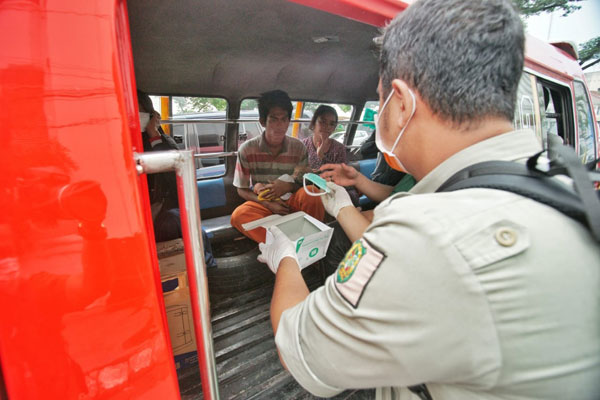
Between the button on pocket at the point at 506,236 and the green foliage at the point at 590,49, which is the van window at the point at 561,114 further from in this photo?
the green foliage at the point at 590,49

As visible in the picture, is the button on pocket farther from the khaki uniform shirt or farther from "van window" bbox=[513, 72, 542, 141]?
Answer: "van window" bbox=[513, 72, 542, 141]

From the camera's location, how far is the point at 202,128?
5.28 m

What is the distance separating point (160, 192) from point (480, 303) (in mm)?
2164

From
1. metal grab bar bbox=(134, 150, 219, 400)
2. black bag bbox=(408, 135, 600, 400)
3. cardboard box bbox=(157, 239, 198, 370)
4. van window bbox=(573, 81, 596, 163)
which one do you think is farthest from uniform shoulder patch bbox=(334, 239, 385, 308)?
van window bbox=(573, 81, 596, 163)

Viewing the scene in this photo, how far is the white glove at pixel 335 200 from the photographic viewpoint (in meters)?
1.66

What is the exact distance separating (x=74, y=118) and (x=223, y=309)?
6.09 feet

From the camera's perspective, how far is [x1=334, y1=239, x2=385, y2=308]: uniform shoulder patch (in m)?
0.57

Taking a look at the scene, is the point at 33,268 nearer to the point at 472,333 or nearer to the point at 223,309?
the point at 472,333

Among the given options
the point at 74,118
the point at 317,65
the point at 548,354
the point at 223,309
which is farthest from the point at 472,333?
the point at 317,65

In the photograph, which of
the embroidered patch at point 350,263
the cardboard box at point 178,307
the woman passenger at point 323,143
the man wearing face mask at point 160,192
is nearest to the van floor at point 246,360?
the cardboard box at point 178,307

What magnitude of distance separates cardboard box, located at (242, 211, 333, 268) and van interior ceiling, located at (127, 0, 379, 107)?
1437 mm

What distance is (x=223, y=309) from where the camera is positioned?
2.14 m

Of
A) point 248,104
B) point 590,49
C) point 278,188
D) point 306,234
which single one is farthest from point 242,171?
point 590,49

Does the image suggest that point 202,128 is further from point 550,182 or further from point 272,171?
point 550,182
